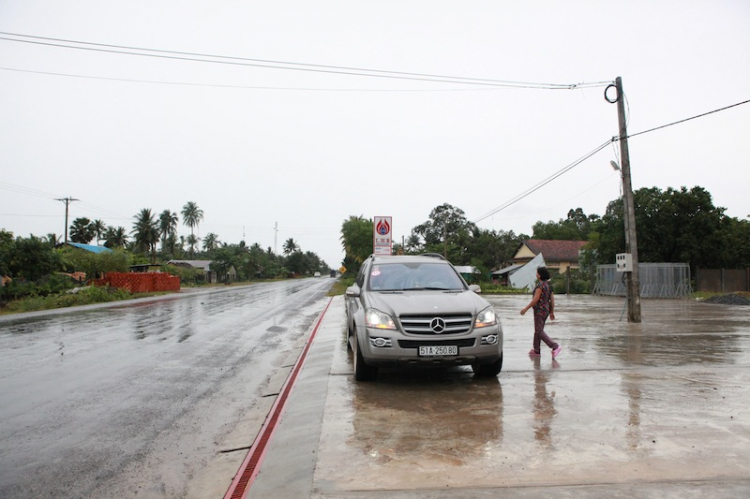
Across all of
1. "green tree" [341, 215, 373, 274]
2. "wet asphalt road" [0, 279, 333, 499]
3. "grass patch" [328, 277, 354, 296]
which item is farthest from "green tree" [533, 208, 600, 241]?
"wet asphalt road" [0, 279, 333, 499]

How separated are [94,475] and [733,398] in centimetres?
647

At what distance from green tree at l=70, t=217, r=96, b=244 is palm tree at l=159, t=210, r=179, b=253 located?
11628 mm

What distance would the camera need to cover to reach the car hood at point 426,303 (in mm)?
6496

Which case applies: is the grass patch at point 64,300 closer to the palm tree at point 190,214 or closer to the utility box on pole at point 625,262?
the utility box on pole at point 625,262

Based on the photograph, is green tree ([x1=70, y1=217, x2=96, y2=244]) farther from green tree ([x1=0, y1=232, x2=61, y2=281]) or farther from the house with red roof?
the house with red roof

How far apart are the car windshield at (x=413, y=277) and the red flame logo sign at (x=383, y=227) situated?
8032 millimetres

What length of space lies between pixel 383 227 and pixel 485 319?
9882 mm

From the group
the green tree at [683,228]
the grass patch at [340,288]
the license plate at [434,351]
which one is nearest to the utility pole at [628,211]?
the license plate at [434,351]

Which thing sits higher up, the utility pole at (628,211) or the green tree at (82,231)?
the green tree at (82,231)

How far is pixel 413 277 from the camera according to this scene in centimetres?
793

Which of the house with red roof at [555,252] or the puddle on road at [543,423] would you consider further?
the house with red roof at [555,252]

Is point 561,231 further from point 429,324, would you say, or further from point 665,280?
point 429,324

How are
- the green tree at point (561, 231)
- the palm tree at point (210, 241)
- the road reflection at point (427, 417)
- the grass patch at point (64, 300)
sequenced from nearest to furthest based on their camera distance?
the road reflection at point (427, 417) → the grass patch at point (64, 300) → the green tree at point (561, 231) → the palm tree at point (210, 241)

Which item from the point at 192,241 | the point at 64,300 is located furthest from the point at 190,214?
Answer: the point at 64,300
